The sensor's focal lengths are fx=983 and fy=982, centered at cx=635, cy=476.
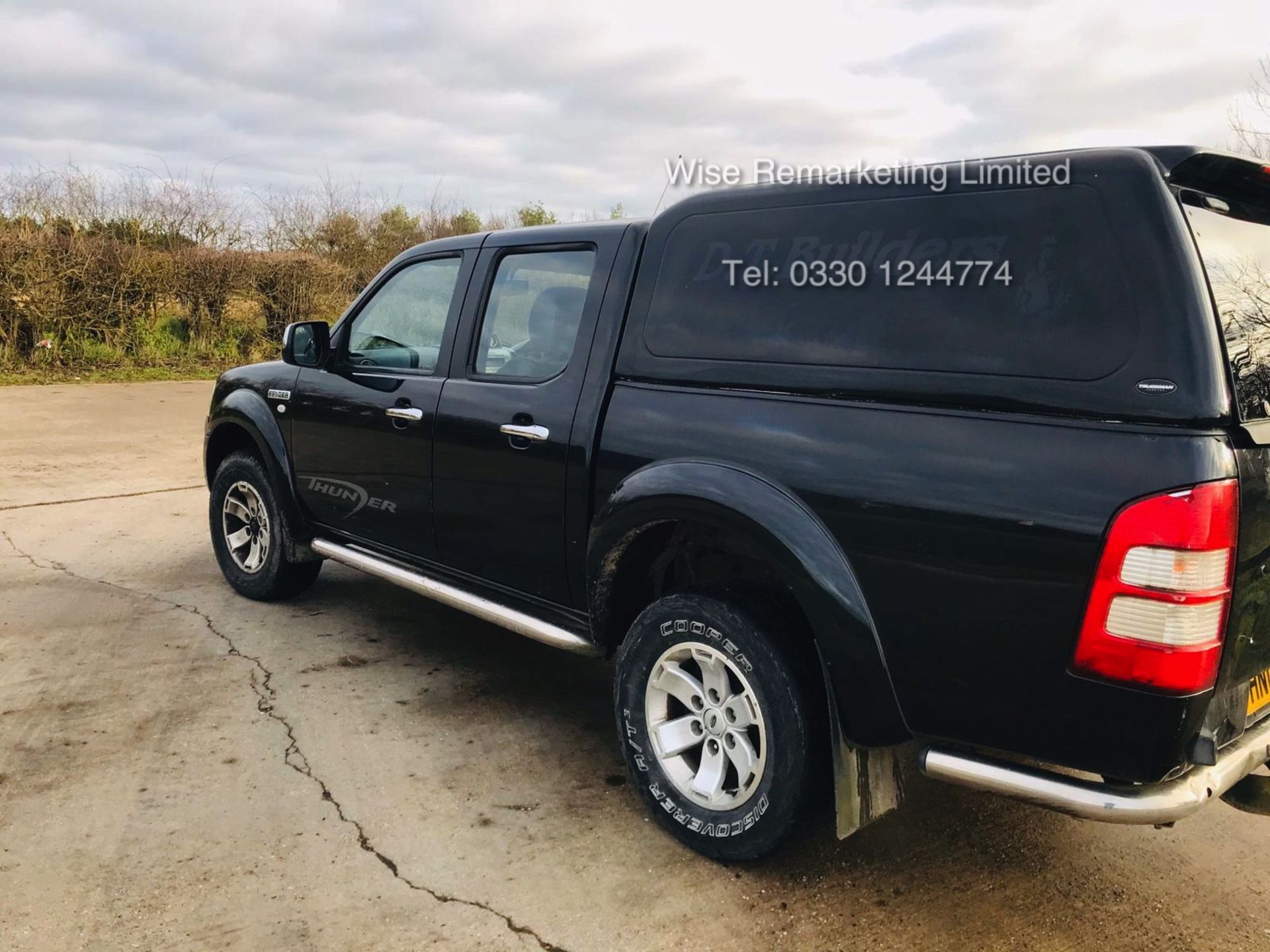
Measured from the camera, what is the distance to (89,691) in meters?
3.92

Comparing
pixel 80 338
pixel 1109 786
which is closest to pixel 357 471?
pixel 1109 786

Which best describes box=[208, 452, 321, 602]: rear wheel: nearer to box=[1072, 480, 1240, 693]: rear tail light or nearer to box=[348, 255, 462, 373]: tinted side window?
box=[348, 255, 462, 373]: tinted side window

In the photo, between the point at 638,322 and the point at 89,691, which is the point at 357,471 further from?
the point at 638,322

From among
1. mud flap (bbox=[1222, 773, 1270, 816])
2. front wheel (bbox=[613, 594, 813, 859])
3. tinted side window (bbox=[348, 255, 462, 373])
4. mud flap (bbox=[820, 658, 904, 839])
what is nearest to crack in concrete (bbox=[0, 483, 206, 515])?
tinted side window (bbox=[348, 255, 462, 373])

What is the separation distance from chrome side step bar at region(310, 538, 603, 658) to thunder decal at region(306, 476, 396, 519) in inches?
8.0

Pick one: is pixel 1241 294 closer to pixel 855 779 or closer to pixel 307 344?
pixel 855 779

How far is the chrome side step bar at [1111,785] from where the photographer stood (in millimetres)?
2100

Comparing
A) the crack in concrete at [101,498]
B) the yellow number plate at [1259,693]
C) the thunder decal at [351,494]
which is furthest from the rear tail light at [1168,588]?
the crack in concrete at [101,498]

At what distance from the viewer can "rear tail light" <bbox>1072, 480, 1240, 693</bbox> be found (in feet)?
6.54

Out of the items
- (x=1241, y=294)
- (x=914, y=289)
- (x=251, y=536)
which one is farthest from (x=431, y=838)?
(x=251, y=536)

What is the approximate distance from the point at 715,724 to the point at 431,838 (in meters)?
0.93

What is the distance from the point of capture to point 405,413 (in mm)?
3938

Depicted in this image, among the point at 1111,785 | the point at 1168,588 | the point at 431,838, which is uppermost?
the point at 1168,588

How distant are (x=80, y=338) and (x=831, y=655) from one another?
47.4 feet
